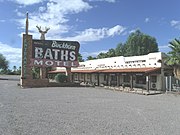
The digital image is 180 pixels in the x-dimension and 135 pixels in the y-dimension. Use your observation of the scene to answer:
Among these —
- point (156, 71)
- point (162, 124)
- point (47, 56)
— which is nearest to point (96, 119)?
point (162, 124)

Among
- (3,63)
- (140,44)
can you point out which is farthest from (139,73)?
(3,63)

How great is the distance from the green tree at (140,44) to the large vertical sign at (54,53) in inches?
1414

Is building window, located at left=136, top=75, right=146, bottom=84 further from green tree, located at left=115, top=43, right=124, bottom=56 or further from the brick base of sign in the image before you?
green tree, located at left=115, top=43, right=124, bottom=56

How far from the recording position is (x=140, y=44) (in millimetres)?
73812

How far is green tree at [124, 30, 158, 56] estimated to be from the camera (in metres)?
73.1

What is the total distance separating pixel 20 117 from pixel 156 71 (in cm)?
2129

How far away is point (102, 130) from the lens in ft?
29.9

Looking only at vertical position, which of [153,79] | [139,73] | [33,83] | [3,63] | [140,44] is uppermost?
[140,44]

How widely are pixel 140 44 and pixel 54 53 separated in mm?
40061

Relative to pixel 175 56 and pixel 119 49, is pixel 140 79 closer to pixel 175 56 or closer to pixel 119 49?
pixel 175 56

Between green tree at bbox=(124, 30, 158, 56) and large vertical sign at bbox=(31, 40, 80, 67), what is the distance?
35925mm

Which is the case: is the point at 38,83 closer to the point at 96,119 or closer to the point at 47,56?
the point at 47,56

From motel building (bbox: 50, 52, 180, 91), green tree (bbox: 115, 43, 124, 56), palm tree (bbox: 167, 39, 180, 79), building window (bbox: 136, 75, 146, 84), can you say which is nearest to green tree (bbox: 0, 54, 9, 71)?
green tree (bbox: 115, 43, 124, 56)

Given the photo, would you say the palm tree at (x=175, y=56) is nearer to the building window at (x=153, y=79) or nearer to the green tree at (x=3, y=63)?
the building window at (x=153, y=79)
